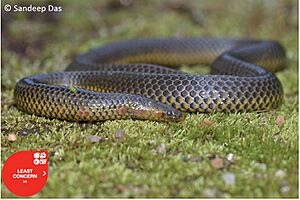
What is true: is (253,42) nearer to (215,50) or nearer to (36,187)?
(215,50)

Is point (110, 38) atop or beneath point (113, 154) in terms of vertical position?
atop

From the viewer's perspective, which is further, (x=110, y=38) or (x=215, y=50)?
(x=110, y=38)

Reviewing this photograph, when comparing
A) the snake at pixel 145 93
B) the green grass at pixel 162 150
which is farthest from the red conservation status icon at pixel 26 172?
the snake at pixel 145 93

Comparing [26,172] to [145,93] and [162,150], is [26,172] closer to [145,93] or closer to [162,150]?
[162,150]

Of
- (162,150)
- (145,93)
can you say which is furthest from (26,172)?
(145,93)

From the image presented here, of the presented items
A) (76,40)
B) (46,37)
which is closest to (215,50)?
(76,40)

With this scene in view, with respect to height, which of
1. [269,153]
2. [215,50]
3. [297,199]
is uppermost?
[215,50]

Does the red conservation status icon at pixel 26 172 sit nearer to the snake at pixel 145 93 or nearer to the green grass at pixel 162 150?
the green grass at pixel 162 150

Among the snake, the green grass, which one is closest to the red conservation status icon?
the green grass

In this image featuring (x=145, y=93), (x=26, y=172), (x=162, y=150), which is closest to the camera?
(x=26, y=172)
